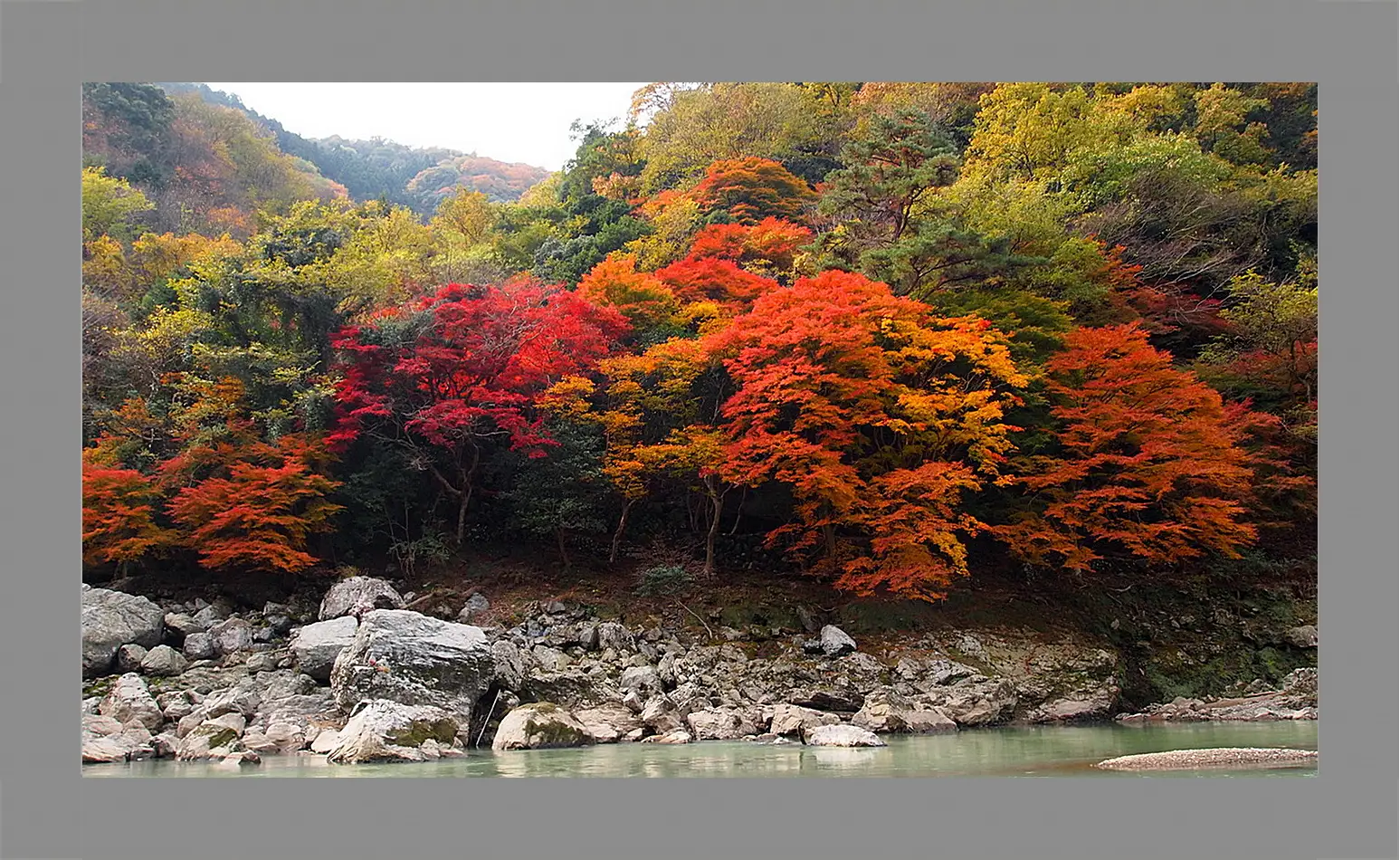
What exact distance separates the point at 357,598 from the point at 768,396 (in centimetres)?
606

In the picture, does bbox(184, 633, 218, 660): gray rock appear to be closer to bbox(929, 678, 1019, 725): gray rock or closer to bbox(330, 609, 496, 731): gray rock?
bbox(330, 609, 496, 731): gray rock

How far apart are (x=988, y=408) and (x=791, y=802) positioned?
23.2 ft

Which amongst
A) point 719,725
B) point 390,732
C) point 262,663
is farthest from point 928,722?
point 262,663

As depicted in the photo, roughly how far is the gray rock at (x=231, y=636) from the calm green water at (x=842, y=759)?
9.29ft

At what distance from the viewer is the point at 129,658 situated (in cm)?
1053

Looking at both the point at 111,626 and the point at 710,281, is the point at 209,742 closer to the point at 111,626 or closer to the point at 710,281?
the point at 111,626

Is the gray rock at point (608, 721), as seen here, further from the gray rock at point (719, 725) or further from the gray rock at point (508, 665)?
the gray rock at point (508, 665)

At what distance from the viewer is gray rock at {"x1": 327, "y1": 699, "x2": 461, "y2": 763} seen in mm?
8531

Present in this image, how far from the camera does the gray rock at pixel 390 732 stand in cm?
853

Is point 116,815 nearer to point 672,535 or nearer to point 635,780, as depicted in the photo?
point 635,780

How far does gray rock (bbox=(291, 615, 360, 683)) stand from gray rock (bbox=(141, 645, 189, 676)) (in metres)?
1.27

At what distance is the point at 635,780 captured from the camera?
23.9ft

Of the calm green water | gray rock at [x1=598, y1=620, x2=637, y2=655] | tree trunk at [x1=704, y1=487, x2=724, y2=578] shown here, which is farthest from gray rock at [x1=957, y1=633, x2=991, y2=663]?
gray rock at [x1=598, y1=620, x2=637, y2=655]
